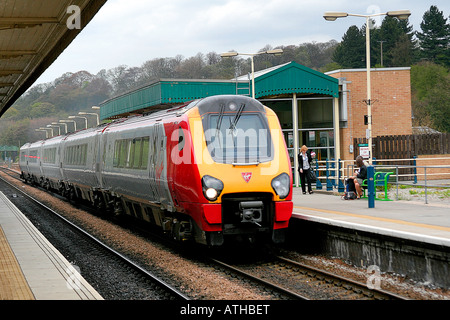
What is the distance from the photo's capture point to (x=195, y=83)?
91.2 ft

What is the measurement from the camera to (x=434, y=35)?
9981 centimetres

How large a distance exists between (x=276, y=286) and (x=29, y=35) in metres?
7.81

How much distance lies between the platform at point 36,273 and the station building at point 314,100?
1374 cm

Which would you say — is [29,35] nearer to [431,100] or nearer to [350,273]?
[350,273]

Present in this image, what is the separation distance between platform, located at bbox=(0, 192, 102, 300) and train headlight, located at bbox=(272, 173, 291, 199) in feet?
13.5

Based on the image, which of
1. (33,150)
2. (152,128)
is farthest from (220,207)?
(33,150)

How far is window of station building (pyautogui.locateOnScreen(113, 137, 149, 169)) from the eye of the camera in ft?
50.3

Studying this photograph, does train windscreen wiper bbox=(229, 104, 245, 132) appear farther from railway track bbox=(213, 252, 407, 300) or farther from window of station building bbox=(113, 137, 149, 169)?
A: window of station building bbox=(113, 137, 149, 169)

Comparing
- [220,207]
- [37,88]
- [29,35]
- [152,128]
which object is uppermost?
[37,88]

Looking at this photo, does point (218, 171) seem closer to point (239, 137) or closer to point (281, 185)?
point (239, 137)

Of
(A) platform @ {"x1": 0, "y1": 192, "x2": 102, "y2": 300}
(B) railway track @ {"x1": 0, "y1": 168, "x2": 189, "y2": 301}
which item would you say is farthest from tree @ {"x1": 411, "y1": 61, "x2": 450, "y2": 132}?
(A) platform @ {"x1": 0, "y1": 192, "x2": 102, "y2": 300}

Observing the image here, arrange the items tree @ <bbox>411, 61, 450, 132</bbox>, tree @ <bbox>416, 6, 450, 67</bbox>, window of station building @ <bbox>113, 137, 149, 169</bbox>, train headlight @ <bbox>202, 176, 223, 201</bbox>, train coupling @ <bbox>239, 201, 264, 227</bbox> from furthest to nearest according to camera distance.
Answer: tree @ <bbox>416, 6, 450, 67</bbox>
tree @ <bbox>411, 61, 450, 132</bbox>
window of station building @ <bbox>113, 137, 149, 169</bbox>
train coupling @ <bbox>239, 201, 264, 227</bbox>
train headlight @ <bbox>202, 176, 223, 201</bbox>

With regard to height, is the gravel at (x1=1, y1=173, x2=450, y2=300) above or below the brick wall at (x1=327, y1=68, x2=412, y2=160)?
below

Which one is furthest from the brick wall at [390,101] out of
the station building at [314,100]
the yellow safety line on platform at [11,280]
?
the yellow safety line on platform at [11,280]
